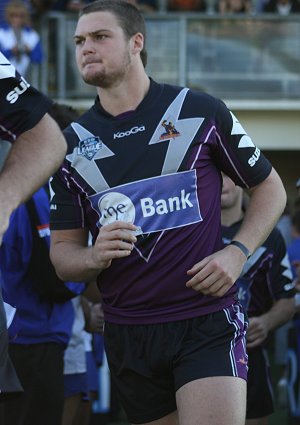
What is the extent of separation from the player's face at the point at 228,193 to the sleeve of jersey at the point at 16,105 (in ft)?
8.95

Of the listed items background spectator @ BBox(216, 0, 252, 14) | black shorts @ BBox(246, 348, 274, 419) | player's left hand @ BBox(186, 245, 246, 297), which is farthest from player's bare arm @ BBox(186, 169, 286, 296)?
background spectator @ BBox(216, 0, 252, 14)

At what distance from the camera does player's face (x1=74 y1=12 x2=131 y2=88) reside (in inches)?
182

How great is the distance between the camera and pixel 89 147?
4.62 metres

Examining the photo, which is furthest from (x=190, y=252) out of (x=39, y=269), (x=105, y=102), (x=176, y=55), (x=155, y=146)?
(x=176, y=55)

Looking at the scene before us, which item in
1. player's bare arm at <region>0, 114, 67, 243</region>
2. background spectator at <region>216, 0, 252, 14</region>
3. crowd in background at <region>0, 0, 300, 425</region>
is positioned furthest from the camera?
background spectator at <region>216, 0, 252, 14</region>

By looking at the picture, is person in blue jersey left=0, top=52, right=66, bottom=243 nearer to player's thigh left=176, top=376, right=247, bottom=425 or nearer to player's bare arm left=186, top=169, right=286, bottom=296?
player's bare arm left=186, top=169, right=286, bottom=296

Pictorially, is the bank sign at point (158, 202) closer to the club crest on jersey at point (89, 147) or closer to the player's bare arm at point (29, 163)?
the club crest on jersey at point (89, 147)

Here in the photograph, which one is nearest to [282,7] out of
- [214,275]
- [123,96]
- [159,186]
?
[123,96]

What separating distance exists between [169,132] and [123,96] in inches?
12.5

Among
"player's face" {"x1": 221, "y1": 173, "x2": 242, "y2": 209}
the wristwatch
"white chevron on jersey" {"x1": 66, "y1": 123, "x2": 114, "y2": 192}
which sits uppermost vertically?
"white chevron on jersey" {"x1": 66, "y1": 123, "x2": 114, "y2": 192}

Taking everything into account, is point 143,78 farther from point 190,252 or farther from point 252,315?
point 252,315

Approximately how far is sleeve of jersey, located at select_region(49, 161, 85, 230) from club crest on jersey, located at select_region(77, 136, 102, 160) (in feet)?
0.38

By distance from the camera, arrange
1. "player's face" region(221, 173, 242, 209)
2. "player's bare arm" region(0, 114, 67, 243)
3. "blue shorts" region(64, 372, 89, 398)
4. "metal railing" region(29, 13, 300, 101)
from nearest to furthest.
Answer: "player's bare arm" region(0, 114, 67, 243) → "player's face" region(221, 173, 242, 209) → "blue shorts" region(64, 372, 89, 398) → "metal railing" region(29, 13, 300, 101)

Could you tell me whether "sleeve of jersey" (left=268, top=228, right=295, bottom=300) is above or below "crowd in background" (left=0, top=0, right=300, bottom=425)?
below
